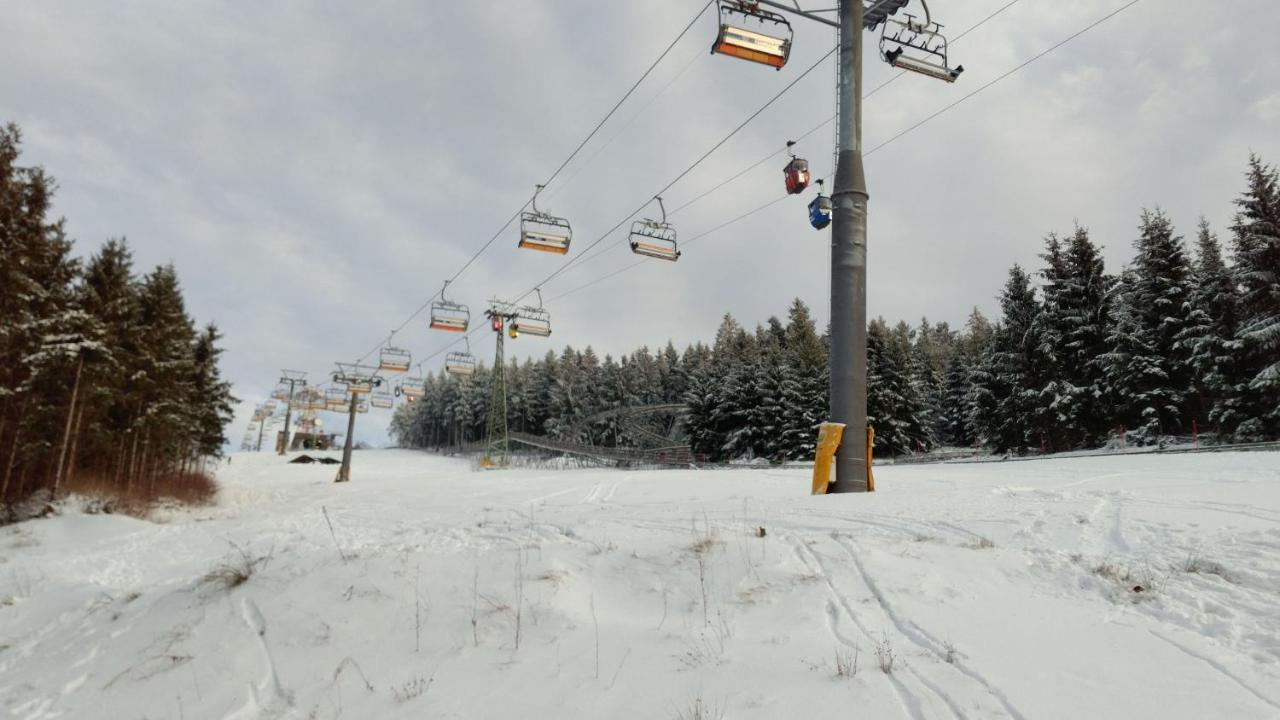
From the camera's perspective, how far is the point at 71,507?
61.8ft

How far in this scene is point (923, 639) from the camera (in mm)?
4137

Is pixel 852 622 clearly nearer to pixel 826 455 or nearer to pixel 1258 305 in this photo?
pixel 826 455

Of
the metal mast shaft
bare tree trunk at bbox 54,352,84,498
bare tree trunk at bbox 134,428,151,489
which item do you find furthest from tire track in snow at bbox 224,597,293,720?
bare tree trunk at bbox 134,428,151,489

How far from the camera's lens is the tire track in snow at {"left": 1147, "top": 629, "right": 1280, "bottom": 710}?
3.05 m

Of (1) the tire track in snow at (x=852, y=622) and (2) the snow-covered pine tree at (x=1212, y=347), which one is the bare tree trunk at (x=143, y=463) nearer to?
(1) the tire track in snow at (x=852, y=622)

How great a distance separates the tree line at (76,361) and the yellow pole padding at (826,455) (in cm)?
2079

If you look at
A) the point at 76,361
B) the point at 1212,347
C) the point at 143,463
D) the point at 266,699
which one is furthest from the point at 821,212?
the point at 143,463

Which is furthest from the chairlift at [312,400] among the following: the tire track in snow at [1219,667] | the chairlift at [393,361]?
the tire track in snow at [1219,667]

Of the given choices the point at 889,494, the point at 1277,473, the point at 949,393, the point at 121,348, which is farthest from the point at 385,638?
the point at 949,393

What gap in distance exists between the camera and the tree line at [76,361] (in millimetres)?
18469

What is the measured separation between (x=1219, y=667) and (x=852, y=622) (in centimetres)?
198

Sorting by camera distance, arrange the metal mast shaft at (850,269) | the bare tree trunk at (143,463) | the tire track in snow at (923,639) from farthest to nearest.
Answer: the bare tree trunk at (143,463)
the metal mast shaft at (850,269)
the tire track in snow at (923,639)

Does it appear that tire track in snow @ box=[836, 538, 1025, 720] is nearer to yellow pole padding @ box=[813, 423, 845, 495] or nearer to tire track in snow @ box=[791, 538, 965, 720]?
tire track in snow @ box=[791, 538, 965, 720]

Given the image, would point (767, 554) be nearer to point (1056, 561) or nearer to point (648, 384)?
point (1056, 561)
